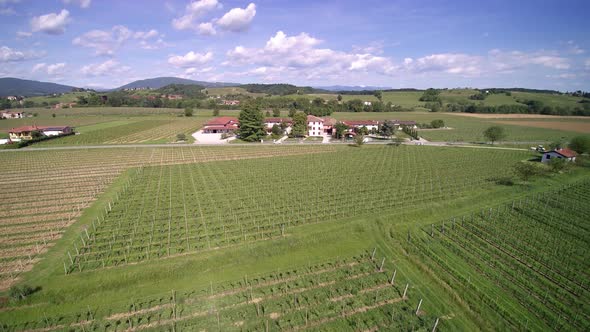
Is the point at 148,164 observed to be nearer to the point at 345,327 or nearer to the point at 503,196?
the point at 345,327

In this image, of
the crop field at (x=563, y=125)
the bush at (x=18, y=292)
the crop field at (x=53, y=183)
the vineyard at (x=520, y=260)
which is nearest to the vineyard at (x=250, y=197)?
the bush at (x=18, y=292)

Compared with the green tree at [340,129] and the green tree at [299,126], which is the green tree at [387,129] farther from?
the green tree at [299,126]

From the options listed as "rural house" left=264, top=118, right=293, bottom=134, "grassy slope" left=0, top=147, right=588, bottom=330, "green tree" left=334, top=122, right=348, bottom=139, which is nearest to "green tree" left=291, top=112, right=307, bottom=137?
"rural house" left=264, top=118, right=293, bottom=134

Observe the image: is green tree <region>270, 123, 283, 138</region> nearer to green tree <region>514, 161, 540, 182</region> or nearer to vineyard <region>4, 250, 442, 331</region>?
green tree <region>514, 161, 540, 182</region>

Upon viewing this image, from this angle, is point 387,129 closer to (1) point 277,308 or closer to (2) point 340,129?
(2) point 340,129

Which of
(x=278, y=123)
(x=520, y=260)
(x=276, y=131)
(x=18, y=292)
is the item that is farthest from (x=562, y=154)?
(x=18, y=292)

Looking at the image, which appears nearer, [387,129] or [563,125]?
[387,129]
